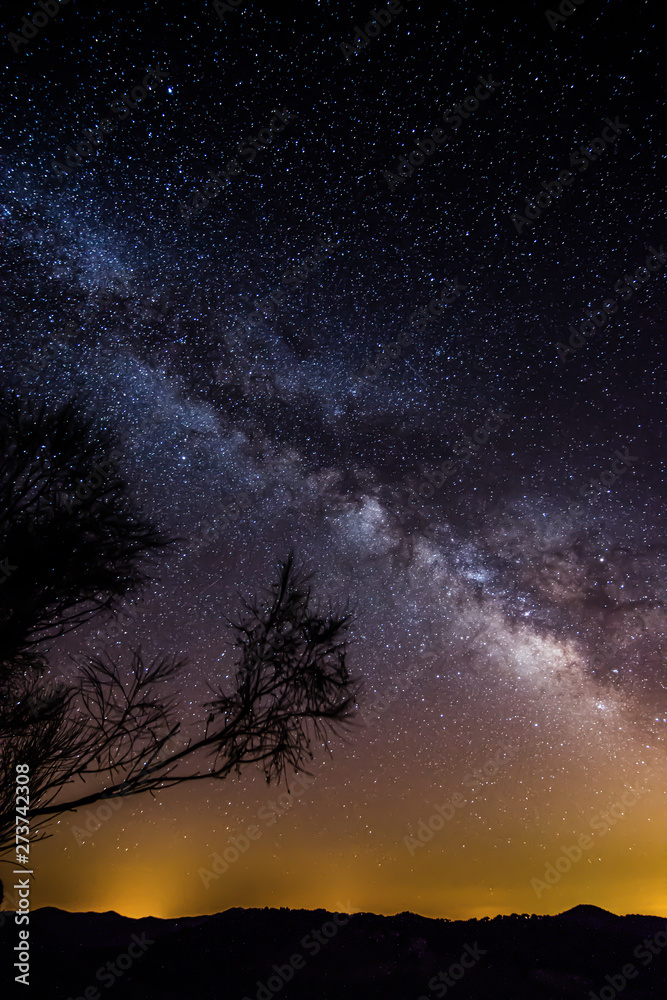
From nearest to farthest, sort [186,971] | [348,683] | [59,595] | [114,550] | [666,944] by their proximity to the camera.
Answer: [348,683] < [59,595] < [114,550] < [186,971] < [666,944]

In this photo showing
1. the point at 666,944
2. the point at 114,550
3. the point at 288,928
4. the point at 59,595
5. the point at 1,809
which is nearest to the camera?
the point at 1,809

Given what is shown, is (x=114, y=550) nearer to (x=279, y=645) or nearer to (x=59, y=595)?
(x=59, y=595)

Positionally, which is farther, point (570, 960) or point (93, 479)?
point (570, 960)

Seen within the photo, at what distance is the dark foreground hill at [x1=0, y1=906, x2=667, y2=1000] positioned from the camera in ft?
20.8

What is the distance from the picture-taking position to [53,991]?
6066mm

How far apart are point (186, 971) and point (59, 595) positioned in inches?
297

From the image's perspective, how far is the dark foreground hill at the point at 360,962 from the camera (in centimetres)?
634

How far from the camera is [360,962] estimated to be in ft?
24.1

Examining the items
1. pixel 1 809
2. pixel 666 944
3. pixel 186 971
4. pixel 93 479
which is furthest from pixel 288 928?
pixel 93 479

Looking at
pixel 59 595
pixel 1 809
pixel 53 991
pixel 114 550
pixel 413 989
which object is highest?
pixel 114 550

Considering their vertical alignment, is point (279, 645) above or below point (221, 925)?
above

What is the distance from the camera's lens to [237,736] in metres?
3.48

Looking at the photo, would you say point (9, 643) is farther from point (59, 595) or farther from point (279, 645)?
point (279, 645)

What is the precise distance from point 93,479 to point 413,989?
8.01 m
